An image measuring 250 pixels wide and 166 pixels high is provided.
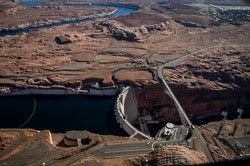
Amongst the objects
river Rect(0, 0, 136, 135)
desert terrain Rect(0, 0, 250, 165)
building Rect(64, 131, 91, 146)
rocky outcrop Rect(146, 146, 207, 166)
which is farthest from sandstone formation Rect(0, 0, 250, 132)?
rocky outcrop Rect(146, 146, 207, 166)

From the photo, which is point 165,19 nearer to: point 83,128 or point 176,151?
point 83,128

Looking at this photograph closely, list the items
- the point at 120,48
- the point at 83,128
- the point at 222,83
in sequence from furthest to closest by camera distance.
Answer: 1. the point at 120,48
2. the point at 222,83
3. the point at 83,128

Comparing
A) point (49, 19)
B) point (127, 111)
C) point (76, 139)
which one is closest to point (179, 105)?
point (127, 111)

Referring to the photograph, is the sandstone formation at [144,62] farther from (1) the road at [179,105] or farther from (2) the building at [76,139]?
(2) the building at [76,139]

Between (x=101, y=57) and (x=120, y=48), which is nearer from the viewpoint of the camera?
(x=101, y=57)

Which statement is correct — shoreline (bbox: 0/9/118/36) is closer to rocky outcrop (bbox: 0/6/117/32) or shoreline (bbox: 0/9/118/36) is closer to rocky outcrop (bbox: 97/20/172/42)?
rocky outcrop (bbox: 0/6/117/32)

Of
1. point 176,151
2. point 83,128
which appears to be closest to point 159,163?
point 176,151
